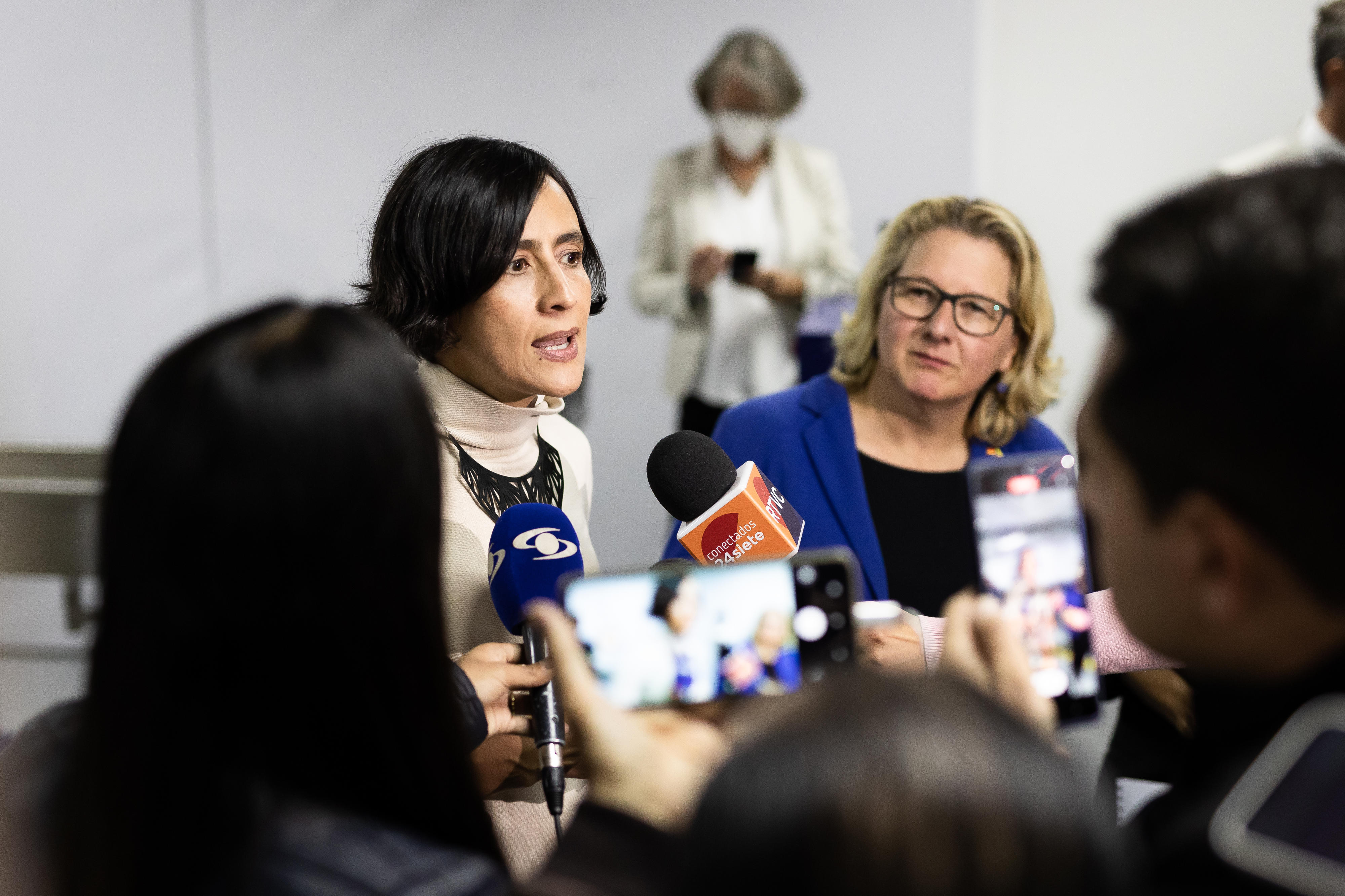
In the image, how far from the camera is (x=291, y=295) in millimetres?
658

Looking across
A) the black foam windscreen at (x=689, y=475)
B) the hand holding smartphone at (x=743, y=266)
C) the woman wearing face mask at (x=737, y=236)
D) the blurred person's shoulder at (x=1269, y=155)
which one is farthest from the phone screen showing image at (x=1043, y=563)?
the woman wearing face mask at (x=737, y=236)

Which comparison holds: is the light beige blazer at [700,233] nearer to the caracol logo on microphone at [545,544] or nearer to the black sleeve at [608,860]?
the caracol logo on microphone at [545,544]

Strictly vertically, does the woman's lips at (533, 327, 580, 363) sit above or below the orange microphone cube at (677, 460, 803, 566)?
above

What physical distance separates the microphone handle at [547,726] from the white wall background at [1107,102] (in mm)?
3011

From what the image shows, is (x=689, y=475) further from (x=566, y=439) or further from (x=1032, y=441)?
(x=1032, y=441)

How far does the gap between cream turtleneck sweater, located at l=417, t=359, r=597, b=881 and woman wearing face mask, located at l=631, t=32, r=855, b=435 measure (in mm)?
1871

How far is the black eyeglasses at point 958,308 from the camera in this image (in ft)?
5.44

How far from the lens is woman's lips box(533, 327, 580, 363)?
1.20 meters

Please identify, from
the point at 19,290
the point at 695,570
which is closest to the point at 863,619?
the point at 695,570

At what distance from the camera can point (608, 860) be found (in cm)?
55

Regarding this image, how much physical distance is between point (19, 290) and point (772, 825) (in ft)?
11.4

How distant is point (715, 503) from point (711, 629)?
347mm

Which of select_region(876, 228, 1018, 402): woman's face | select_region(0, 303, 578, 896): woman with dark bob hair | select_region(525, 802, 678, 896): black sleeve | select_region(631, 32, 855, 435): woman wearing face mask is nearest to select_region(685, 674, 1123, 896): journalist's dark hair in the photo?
select_region(525, 802, 678, 896): black sleeve

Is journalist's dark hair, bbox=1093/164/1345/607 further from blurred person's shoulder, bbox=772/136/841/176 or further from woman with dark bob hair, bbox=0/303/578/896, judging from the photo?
blurred person's shoulder, bbox=772/136/841/176
